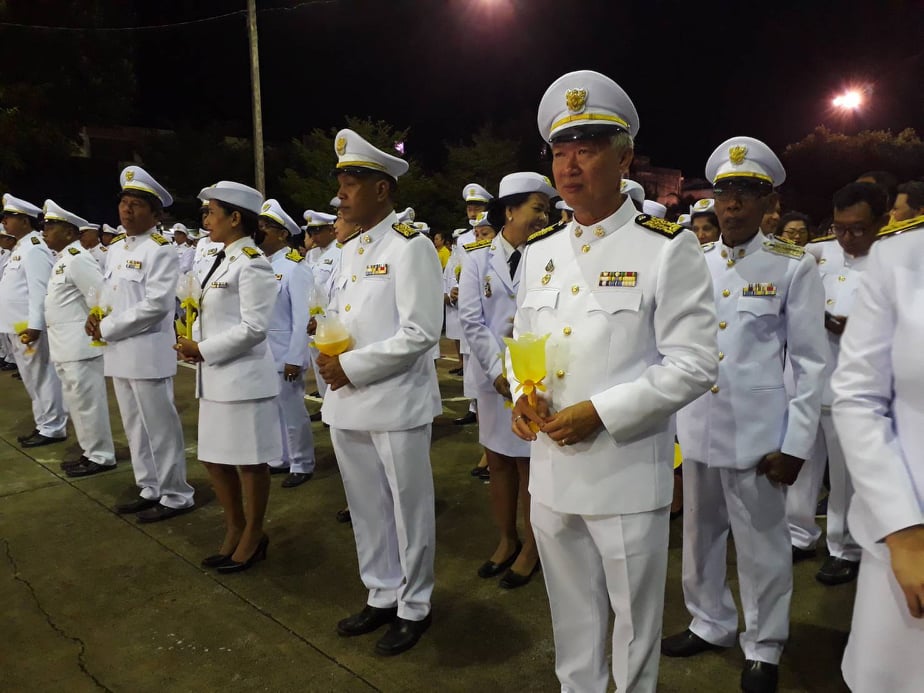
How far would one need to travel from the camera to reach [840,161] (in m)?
20.7

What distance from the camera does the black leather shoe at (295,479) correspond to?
541 cm

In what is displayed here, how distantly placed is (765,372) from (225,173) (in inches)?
1072

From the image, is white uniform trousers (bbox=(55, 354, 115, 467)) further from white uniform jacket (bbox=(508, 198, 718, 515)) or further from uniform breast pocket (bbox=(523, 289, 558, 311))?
white uniform jacket (bbox=(508, 198, 718, 515))

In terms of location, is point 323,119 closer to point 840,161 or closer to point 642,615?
point 840,161

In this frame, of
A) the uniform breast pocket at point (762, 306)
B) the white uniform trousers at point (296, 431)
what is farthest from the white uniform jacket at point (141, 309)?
the uniform breast pocket at point (762, 306)

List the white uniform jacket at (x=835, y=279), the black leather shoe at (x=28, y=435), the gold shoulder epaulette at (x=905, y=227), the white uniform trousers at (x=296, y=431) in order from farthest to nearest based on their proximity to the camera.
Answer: the black leather shoe at (x=28, y=435), the white uniform trousers at (x=296, y=431), the white uniform jacket at (x=835, y=279), the gold shoulder epaulette at (x=905, y=227)

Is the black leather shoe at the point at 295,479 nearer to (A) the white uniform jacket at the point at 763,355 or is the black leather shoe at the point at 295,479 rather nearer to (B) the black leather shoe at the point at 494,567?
(B) the black leather shoe at the point at 494,567

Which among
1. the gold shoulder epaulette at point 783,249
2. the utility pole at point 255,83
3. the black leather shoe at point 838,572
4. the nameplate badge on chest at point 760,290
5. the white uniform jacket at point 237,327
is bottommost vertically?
the black leather shoe at point 838,572

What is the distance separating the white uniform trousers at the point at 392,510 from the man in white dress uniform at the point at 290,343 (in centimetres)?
233

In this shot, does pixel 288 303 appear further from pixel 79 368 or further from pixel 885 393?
pixel 885 393

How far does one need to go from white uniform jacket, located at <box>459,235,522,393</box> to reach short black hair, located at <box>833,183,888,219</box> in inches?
77.0

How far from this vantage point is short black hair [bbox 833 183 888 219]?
148 inches

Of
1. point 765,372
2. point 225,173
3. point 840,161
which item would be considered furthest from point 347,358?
point 225,173

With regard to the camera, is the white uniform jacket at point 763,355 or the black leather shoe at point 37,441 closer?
the white uniform jacket at point 763,355
